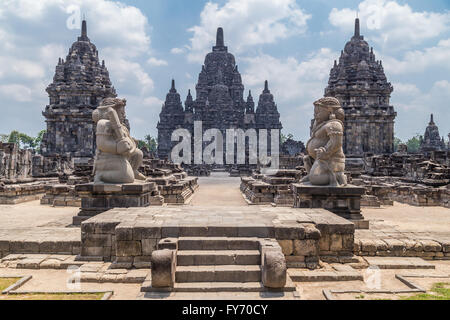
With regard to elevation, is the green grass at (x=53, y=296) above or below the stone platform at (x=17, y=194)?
below

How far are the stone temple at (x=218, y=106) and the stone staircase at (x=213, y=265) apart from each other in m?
38.8

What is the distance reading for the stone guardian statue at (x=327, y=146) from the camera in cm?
668

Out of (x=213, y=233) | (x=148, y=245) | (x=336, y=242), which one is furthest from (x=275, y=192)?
(x=148, y=245)

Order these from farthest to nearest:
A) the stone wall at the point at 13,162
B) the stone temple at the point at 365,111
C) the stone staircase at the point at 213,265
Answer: the stone temple at the point at 365,111, the stone wall at the point at 13,162, the stone staircase at the point at 213,265

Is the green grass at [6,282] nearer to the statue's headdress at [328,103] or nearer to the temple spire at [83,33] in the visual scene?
the statue's headdress at [328,103]

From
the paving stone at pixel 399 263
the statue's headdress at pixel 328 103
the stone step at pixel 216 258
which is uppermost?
the statue's headdress at pixel 328 103

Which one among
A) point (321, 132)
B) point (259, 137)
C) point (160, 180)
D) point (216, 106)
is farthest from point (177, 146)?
point (321, 132)

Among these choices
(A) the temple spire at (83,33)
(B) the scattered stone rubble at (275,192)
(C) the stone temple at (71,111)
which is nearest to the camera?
(B) the scattered stone rubble at (275,192)

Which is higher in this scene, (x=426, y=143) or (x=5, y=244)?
(x=426, y=143)

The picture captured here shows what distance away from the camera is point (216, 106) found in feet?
144

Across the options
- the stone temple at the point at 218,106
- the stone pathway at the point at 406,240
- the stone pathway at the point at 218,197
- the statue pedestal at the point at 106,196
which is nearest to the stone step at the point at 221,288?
the stone pathway at the point at 406,240

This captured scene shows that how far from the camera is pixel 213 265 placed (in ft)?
13.9
